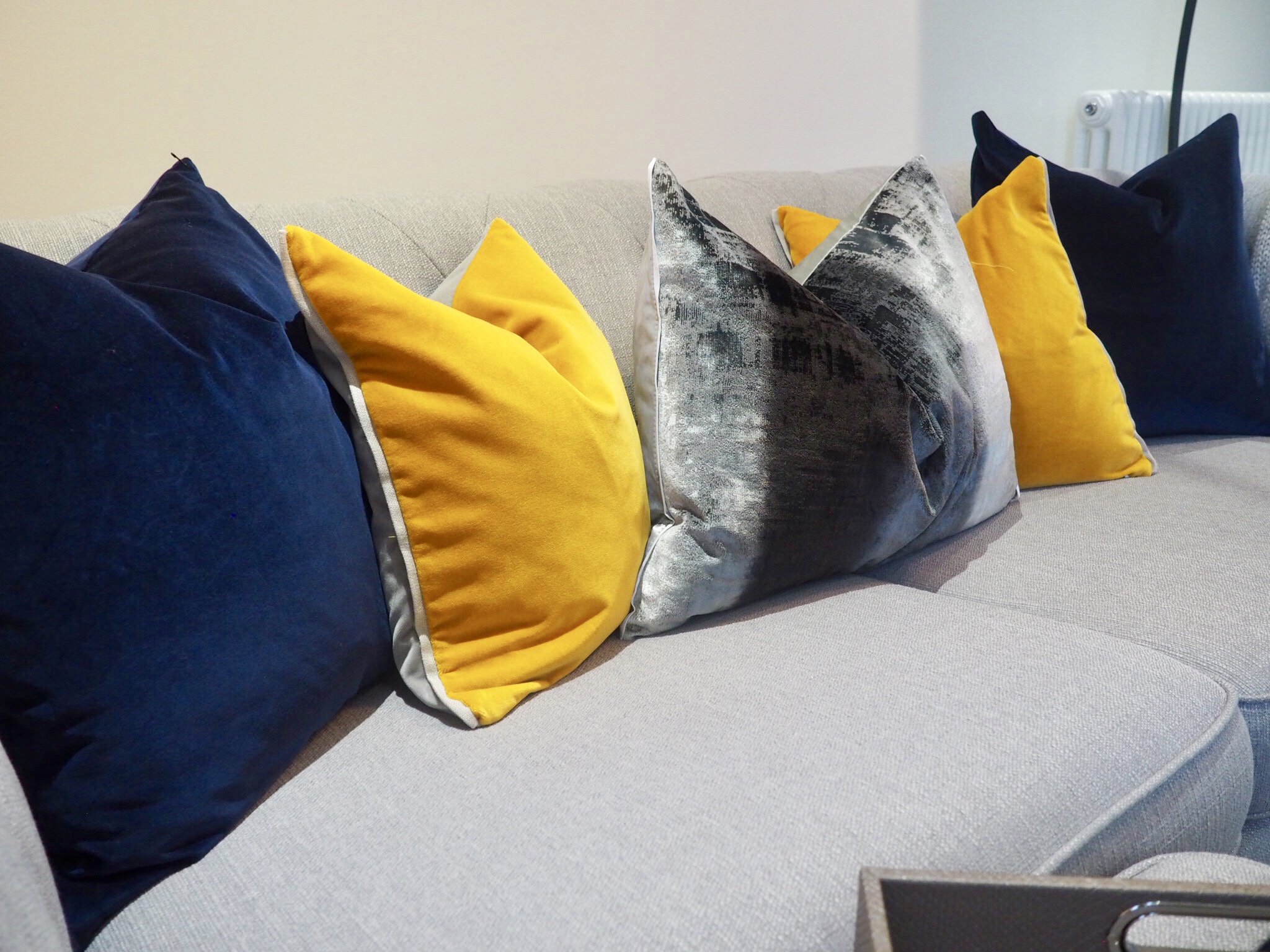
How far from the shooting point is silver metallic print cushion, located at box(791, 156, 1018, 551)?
1.14 meters

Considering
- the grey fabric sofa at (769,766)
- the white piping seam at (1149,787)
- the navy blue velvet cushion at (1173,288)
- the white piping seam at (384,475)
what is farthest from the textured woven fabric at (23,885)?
the navy blue velvet cushion at (1173,288)

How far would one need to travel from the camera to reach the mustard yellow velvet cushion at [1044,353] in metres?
1.35

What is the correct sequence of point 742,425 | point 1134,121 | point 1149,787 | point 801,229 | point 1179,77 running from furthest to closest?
point 1134,121, point 1179,77, point 801,229, point 742,425, point 1149,787

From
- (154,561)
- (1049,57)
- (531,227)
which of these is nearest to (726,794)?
(154,561)

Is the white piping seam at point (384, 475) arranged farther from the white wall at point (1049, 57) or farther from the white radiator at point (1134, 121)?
the white radiator at point (1134, 121)

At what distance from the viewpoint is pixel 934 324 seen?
1.17 metres

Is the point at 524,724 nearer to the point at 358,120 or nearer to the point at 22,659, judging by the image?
the point at 22,659

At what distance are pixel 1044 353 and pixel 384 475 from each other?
3.24ft

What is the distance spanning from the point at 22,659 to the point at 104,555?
0.08 m

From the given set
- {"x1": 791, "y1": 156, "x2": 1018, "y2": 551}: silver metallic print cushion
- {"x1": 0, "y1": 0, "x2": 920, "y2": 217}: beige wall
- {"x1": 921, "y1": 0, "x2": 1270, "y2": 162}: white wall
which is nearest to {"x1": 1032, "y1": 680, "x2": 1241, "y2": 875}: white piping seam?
{"x1": 791, "y1": 156, "x2": 1018, "y2": 551}: silver metallic print cushion

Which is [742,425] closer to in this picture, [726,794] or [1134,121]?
[726,794]

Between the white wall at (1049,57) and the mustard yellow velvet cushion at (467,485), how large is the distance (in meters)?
2.11

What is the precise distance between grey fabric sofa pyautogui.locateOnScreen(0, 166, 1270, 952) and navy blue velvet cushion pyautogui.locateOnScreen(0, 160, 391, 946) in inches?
2.4

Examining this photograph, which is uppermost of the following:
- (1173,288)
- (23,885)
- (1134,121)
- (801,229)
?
(1134,121)
